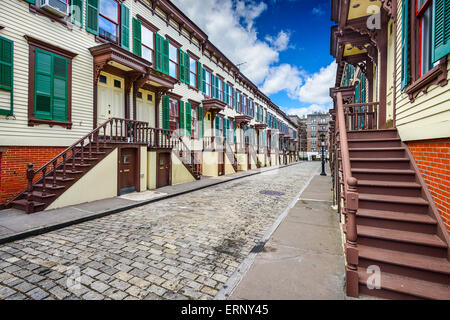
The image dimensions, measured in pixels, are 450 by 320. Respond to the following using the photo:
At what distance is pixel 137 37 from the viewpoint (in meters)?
11.4

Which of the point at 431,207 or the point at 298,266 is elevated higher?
the point at 431,207

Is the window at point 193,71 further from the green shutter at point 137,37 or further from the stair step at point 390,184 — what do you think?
the stair step at point 390,184

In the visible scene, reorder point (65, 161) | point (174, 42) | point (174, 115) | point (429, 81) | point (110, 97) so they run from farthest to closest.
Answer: point (174, 115), point (174, 42), point (110, 97), point (65, 161), point (429, 81)

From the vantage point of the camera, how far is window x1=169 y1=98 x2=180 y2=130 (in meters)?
14.3

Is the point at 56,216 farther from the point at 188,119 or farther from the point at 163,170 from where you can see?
the point at 188,119

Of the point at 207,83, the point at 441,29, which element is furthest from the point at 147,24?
the point at 441,29

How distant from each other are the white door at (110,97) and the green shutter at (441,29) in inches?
440

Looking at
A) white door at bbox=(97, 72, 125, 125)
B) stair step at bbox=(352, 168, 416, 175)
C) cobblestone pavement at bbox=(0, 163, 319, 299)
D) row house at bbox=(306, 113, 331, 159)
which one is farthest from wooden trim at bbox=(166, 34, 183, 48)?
row house at bbox=(306, 113, 331, 159)

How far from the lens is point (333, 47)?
11758mm

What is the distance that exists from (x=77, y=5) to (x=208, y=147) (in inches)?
443

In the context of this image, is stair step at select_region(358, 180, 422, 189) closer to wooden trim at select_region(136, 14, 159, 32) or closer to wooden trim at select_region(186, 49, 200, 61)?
wooden trim at select_region(136, 14, 159, 32)

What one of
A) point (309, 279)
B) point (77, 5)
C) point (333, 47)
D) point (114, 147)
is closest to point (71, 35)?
point (77, 5)

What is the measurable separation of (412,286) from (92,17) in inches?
517
